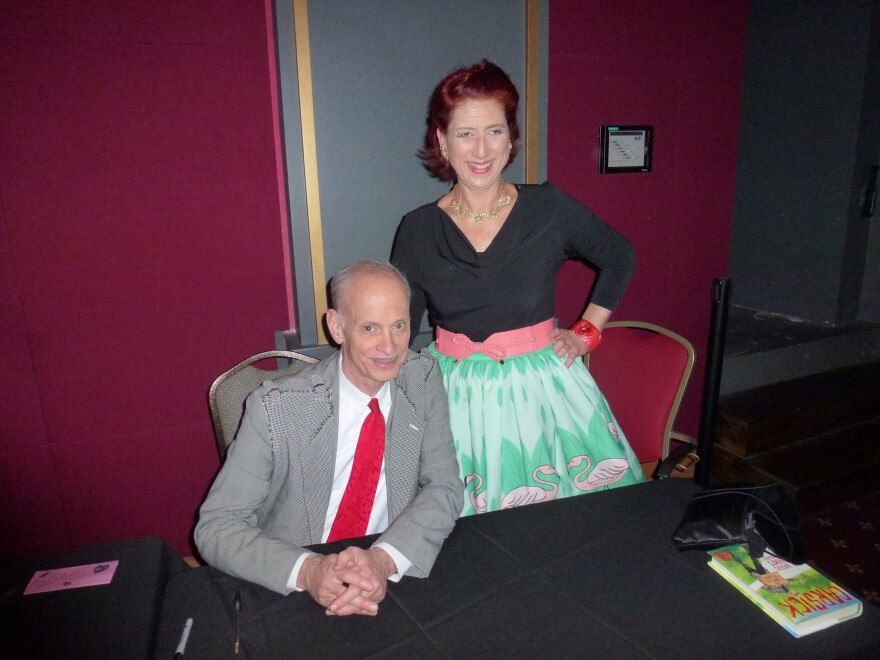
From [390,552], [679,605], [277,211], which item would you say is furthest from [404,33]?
[679,605]

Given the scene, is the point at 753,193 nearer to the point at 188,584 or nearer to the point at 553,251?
the point at 553,251

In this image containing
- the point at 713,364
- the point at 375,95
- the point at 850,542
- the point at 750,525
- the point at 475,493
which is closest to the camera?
the point at 750,525

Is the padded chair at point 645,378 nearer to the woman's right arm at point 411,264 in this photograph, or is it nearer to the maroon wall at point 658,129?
the maroon wall at point 658,129

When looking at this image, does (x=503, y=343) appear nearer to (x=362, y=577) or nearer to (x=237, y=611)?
(x=362, y=577)

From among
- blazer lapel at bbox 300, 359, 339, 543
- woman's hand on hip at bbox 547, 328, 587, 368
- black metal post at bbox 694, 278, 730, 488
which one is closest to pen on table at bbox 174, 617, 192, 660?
blazer lapel at bbox 300, 359, 339, 543

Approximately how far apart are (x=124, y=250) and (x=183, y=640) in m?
1.60

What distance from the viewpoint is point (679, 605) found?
1.04 metres

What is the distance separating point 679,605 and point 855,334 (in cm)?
347

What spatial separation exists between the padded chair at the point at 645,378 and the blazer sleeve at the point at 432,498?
0.99m

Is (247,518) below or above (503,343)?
below

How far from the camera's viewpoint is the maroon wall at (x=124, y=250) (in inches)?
77.9

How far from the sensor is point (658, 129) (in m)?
2.99

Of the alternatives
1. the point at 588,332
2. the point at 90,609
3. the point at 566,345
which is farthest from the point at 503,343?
the point at 90,609

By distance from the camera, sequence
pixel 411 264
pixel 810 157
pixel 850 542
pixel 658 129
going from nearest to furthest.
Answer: pixel 411 264 → pixel 850 542 → pixel 658 129 → pixel 810 157
